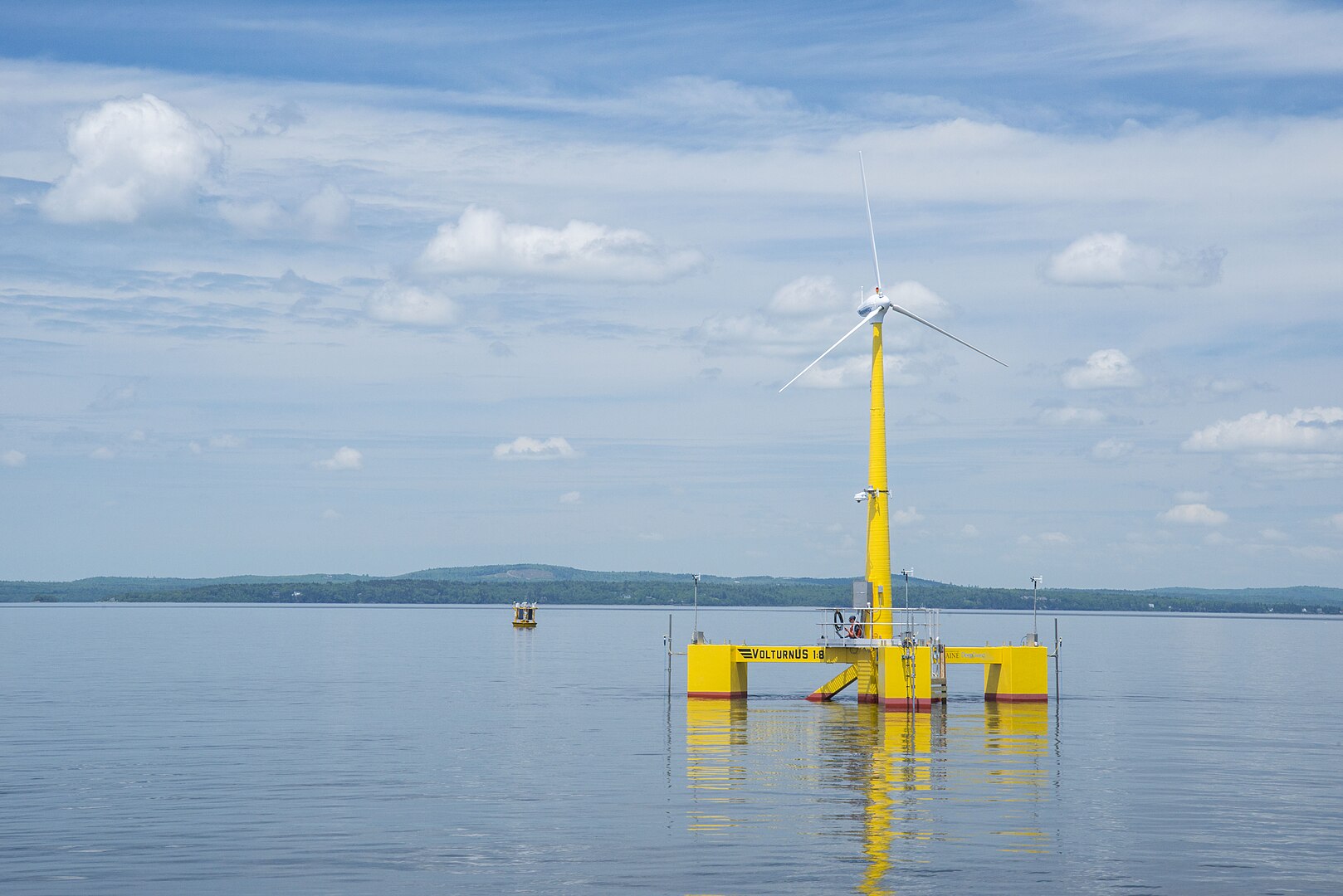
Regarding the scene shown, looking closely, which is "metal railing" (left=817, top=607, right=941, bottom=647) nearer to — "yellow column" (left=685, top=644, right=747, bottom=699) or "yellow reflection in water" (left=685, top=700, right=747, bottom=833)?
"yellow column" (left=685, top=644, right=747, bottom=699)

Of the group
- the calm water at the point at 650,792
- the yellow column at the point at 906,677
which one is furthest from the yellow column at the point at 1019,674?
the yellow column at the point at 906,677

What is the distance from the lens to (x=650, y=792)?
3997 cm

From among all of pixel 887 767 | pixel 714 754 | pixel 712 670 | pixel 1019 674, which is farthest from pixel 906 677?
pixel 887 767

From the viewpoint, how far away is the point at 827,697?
69250 mm

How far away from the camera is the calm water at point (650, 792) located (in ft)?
95.5

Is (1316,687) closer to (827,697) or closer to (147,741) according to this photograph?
(827,697)

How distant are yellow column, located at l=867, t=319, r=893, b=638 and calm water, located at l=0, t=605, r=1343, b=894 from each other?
443 cm

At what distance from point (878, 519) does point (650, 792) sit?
23.9m

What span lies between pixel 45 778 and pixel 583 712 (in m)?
27.2

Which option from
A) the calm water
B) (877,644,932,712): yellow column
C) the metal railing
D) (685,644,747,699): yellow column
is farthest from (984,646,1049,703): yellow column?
(685,644,747,699): yellow column

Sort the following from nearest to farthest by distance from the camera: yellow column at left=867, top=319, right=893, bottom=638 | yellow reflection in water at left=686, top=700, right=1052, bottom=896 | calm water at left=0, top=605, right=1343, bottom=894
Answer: calm water at left=0, top=605, right=1343, bottom=894 < yellow reflection in water at left=686, top=700, right=1052, bottom=896 < yellow column at left=867, top=319, right=893, bottom=638

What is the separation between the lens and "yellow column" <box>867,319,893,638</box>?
61.1 m

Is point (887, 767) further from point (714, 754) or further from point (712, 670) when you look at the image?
point (712, 670)

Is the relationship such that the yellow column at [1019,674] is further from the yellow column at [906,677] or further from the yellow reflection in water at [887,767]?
the yellow column at [906,677]
